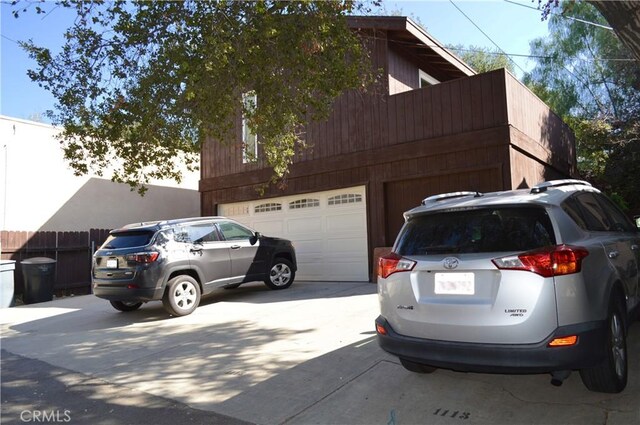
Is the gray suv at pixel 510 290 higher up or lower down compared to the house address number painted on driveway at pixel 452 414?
higher up

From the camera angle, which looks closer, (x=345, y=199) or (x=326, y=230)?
(x=345, y=199)

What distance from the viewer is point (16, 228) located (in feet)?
48.2

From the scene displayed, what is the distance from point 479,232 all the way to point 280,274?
7435 mm

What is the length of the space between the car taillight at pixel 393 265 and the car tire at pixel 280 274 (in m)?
6.50

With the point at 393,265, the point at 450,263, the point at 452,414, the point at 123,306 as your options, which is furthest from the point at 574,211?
the point at 123,306

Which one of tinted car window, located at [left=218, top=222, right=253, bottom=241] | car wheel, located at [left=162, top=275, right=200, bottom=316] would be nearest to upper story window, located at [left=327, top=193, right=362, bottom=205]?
tinted car window, located at [left=218, top=222, right=253, bottom=241]

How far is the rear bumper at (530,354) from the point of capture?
3152 millimetres

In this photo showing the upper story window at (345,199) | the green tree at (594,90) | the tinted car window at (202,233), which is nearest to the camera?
the tinted car window at (202,233)

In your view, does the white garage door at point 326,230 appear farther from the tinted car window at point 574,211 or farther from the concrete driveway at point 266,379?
the tinted car window at point 574,211

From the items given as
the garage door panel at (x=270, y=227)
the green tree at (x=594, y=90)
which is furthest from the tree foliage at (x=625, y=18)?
the green tree at (x=594, y=90)

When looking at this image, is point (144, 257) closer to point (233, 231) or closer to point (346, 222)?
point (233, 231)

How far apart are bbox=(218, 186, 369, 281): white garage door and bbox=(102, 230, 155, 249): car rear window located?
520cm

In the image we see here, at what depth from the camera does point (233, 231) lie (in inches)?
380

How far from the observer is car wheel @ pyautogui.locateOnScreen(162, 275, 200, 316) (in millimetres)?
8055
